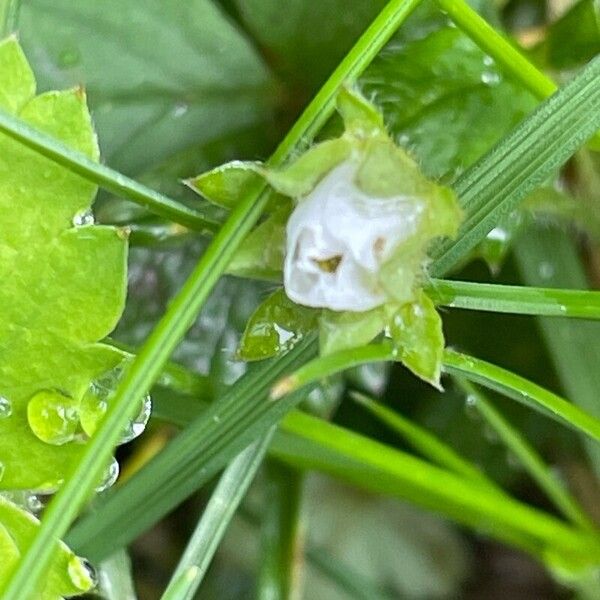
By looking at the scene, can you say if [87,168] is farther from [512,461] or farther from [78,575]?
[512,461]

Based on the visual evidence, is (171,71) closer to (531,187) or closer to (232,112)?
(232,112)

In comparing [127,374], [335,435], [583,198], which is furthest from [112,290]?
[583,198]

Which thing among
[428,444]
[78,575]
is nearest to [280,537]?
[428,444]

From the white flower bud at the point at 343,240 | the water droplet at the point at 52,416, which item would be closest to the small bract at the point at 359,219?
the white flower bud at the point at 343,240

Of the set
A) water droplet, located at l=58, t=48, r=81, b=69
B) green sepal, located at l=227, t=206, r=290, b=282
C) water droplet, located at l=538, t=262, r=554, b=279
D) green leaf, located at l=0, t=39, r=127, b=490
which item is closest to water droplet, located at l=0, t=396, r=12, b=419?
green leaf, located at l=0, t=39, r=127, b=490

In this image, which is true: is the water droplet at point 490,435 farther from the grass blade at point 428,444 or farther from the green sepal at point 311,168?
the green sepal at point 311,168

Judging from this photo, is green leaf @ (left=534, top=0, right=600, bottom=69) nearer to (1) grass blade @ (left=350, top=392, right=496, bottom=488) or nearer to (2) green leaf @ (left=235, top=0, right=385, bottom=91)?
(2) green leaf @ (left=235, top=0, right=385, bottom=91)
